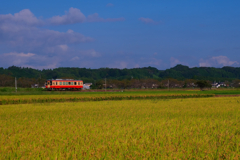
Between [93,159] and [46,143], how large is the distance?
2429 mm

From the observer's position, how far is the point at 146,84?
13188 cm

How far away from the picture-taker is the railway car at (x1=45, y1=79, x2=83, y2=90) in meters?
65.0

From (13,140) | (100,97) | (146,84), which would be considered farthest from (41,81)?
(13,140)

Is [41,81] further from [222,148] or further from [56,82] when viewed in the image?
[222,148]

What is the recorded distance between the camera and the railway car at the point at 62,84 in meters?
65.0

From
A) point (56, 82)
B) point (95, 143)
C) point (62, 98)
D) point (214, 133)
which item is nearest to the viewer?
point (95, 143)

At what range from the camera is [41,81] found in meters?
126

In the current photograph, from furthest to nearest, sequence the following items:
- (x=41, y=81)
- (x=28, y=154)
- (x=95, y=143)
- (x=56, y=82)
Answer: (x=41, y=81), (x=56, y=82), (x=95, y=143), (x=28, y=154)

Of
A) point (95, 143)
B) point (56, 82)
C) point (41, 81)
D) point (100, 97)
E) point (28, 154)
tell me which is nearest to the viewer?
point (28, 154)

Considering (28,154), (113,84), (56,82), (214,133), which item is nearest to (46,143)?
(28,154)

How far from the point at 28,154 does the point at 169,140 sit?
4.31m

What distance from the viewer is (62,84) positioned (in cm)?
6631

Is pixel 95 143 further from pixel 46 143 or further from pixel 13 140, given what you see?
pixel 13 140

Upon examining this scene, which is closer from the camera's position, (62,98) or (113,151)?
(113,151)
